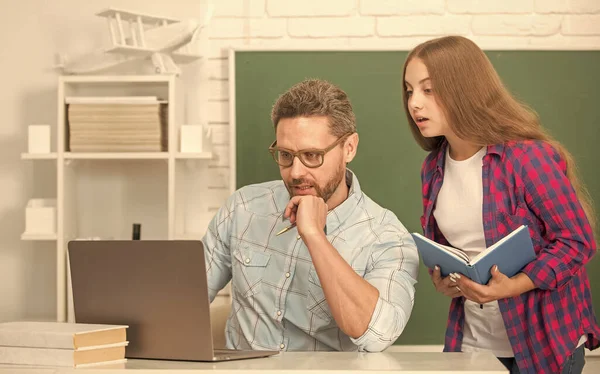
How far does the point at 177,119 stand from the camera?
2.99 meters

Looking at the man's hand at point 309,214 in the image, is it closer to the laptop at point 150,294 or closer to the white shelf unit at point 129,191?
the laptop at point 150,294

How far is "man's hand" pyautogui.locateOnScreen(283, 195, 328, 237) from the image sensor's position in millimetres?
1720

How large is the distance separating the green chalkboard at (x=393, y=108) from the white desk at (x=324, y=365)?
1.45 metres

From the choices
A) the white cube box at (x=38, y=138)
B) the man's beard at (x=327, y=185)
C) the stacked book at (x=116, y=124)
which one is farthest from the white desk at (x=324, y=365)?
the white cube box at (x=38, y=138)

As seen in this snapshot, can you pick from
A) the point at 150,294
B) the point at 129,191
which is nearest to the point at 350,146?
the point at 150,294

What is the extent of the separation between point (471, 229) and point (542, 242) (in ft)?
0.57

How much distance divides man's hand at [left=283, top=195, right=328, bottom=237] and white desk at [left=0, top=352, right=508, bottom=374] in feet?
0.89

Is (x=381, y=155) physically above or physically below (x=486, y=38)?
below

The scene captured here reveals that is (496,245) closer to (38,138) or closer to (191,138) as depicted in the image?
(191,138)

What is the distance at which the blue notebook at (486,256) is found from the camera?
171 centimetres

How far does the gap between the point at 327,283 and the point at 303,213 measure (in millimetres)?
162

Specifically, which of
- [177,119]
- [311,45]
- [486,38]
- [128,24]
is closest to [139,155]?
[177,119]

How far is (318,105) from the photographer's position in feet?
6.42

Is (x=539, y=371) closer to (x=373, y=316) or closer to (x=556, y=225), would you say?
(x=556, y=225)
